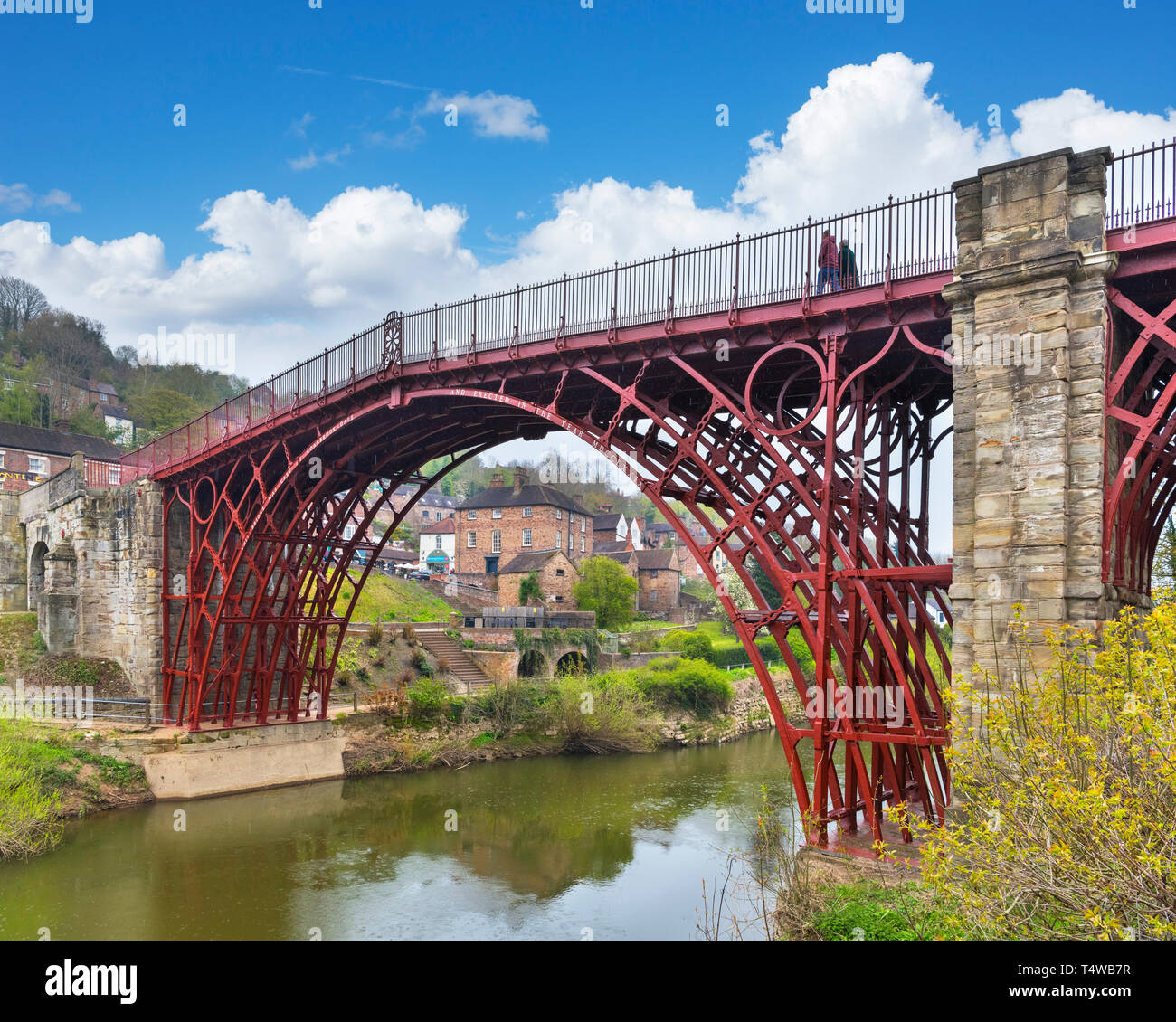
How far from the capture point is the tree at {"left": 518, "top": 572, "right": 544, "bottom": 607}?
157 feet

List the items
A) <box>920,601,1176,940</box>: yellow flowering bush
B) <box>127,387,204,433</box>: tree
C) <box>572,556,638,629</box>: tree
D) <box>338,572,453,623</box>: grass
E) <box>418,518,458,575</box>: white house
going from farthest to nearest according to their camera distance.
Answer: <box>418,518,458,575</box>: white house < <box>127,387,204,433</box>: tree < <box>572,556,638,629</box>: tree < <box>338,572,453,623</box>: grass < <box>920,601,1176,940</box>: yellow flowering bush

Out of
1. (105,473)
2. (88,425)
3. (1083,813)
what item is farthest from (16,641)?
(88,425)

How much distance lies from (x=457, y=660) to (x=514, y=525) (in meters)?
19.2

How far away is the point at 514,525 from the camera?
175ft

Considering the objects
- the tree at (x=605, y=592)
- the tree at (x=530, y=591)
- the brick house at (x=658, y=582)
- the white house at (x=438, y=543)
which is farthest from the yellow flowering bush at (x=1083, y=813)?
the white house at (x=438, y=543)

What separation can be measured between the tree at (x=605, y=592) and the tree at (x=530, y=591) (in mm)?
2300

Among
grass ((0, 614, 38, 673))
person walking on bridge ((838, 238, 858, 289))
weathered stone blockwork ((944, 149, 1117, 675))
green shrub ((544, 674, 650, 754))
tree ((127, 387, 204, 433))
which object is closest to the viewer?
weathered stone blockwork ((944, 149, 1117, 675))

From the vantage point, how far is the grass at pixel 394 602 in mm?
41375

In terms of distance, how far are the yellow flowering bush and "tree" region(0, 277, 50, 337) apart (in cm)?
8628

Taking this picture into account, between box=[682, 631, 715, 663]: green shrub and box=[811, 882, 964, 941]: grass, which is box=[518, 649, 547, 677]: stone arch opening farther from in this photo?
box=[811, 882, 964, 941]: grass

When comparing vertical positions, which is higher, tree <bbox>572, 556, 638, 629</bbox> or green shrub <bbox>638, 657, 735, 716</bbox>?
tree <bbox>572, 556, 638, 629</bbox>

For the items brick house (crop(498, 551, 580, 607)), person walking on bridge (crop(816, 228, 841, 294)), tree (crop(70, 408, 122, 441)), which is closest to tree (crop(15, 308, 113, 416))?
tree (crop(70, 408, 122, 441))

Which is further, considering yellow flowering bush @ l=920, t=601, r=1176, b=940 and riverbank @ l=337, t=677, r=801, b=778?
riverbank @ l=337, t=677, r=801, b=778

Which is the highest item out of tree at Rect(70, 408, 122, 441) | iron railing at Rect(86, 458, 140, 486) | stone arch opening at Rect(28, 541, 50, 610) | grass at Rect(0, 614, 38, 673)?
tree at Rect(70, 408, 122, 441)
